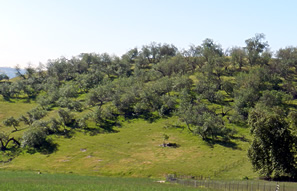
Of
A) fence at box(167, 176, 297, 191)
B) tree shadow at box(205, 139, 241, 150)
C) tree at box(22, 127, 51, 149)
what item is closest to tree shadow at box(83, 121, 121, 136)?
tree at box(22, 127, 51, 149)

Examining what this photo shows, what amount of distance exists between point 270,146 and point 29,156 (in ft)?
293

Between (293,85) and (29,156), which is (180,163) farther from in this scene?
(293,85)

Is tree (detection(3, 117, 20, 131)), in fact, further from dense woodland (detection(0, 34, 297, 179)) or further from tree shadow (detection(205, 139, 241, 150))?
tree shadow (detection(205, 139, 241, 150))

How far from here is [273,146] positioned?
64.1m

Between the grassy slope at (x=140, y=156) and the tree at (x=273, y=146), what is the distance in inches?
376

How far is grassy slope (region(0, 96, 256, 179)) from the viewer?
84.2 m

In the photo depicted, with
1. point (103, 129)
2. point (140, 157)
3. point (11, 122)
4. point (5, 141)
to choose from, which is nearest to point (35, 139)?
point (5, 141)

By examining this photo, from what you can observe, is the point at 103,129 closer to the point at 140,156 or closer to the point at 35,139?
the point at 35,139

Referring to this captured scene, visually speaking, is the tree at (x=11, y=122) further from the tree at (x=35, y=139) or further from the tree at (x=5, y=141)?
the tree at (x=35, y=139)

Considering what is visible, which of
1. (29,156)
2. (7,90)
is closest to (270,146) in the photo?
(29,156)

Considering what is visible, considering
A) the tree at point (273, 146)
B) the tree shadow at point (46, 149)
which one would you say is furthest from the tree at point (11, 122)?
the tree at point (273, 146)

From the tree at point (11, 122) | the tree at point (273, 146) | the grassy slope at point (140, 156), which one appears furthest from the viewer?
the tree at point (11, 122)

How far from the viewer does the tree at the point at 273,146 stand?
6320cm

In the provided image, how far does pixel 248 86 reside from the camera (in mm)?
157875
